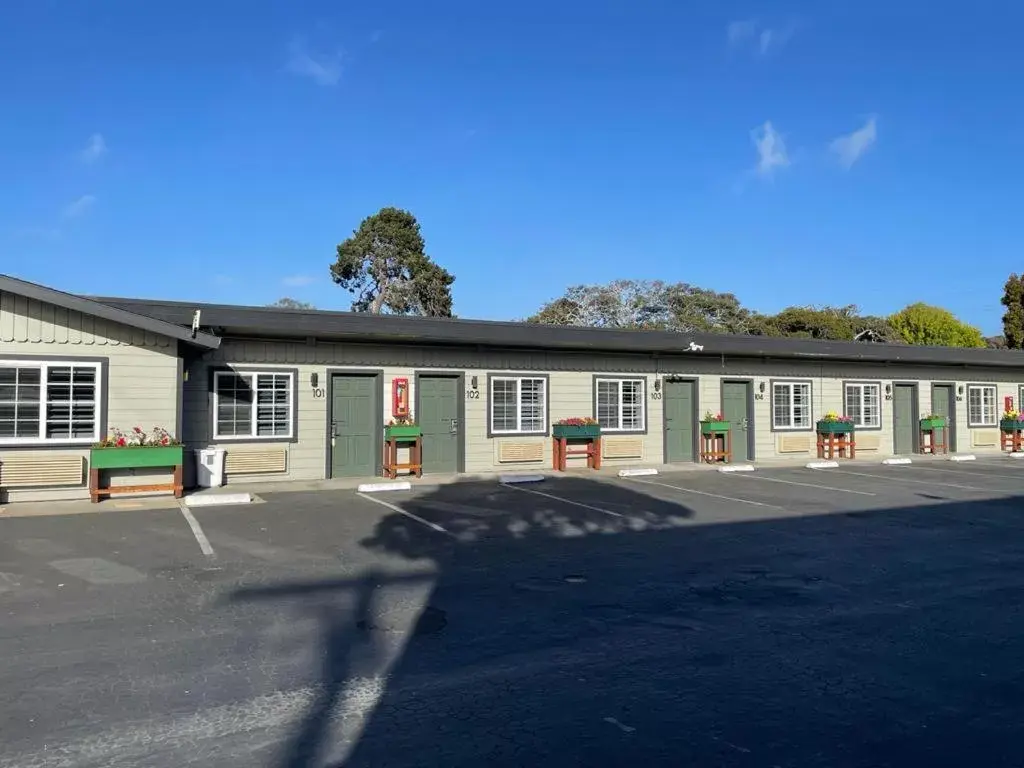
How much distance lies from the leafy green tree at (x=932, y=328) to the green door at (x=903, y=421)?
33.3 meters

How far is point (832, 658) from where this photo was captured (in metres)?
4.81

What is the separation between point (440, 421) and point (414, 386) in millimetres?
951

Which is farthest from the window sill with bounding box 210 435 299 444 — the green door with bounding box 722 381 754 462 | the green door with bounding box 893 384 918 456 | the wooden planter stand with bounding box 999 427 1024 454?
the wooden planter stand with bounding box 999 427 1024 454

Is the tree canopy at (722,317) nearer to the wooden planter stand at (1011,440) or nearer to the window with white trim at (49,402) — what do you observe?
the wooden planter stand at (1011,440)

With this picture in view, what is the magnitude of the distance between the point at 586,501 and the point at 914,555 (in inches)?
200

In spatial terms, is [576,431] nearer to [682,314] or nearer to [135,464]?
[135,464]

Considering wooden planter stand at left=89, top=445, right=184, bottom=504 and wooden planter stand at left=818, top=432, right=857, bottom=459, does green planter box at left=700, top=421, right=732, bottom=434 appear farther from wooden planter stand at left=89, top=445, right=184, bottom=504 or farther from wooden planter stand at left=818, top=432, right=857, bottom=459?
wooden planter stand at left=89, top=445, right=184, bottom=504

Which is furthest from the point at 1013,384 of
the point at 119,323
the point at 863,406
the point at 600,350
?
the point at 119,323

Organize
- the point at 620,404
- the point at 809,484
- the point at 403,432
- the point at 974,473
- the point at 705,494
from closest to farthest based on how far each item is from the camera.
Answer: the point at 705,494 → the point at 809,484 → the point at 403,432 → the point at 974,473 → the point at 620,404

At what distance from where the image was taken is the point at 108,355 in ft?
39.2

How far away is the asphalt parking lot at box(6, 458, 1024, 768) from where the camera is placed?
11.9 feet

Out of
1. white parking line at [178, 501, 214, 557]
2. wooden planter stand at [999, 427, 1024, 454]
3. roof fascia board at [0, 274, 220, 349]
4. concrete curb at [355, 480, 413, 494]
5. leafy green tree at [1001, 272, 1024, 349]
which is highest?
leafy green tree at [1001, 272, 1024, 349]

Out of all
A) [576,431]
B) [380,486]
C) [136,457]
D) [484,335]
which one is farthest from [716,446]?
[136,457]

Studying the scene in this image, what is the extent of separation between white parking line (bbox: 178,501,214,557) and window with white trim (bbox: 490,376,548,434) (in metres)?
6.90
